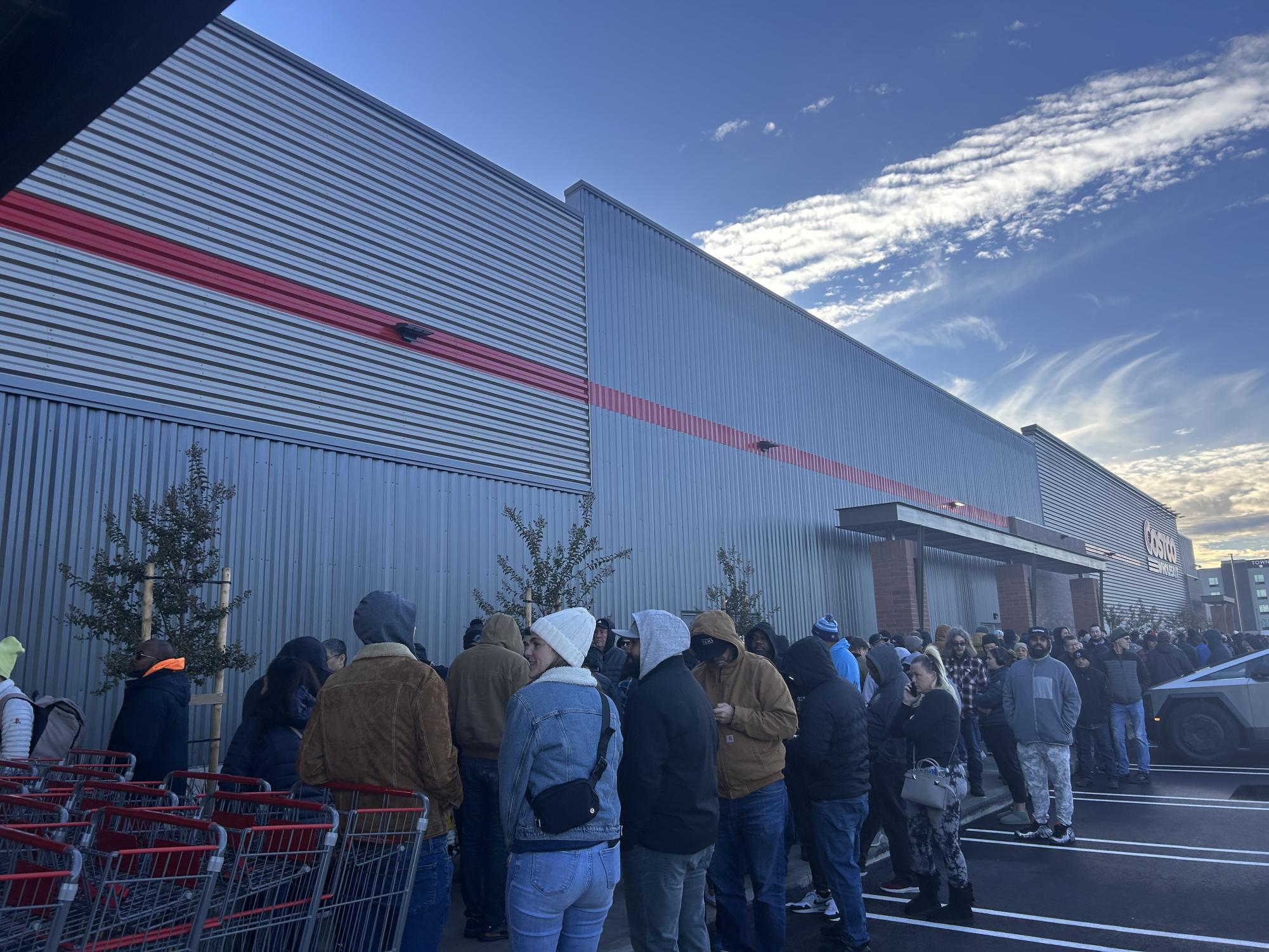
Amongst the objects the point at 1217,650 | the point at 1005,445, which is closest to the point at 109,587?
the point at 1217,650

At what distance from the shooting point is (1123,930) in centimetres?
579

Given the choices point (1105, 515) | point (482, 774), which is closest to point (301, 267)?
point (482, 774)

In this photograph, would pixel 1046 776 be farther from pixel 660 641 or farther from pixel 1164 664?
pixel 1164 664

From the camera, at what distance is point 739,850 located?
5125 mm

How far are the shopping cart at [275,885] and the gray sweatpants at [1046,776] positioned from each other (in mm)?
6852

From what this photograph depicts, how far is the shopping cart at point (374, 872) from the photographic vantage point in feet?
12.2

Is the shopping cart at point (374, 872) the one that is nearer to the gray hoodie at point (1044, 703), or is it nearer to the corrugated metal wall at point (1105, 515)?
the gray hoodie at point (1044, 703)

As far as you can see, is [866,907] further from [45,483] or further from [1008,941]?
[45,483]

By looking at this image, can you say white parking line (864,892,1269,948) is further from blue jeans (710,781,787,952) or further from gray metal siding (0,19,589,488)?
gray metal siding (0,19,589,488)

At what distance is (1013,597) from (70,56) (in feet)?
101

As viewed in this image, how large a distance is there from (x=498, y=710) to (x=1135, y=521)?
49.8 m

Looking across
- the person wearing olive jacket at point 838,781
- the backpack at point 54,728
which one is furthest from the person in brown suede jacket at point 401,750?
the backpack at point 54,728

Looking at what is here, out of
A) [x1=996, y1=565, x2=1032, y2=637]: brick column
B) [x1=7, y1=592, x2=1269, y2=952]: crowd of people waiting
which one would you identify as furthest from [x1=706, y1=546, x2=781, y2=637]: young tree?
[x1=996, y1=565, x2=1032, y2=637]: brick column

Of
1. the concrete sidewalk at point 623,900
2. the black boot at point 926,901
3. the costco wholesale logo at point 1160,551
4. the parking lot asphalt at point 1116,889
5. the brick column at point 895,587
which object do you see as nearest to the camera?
the concrete sidewalk at point 623,900
